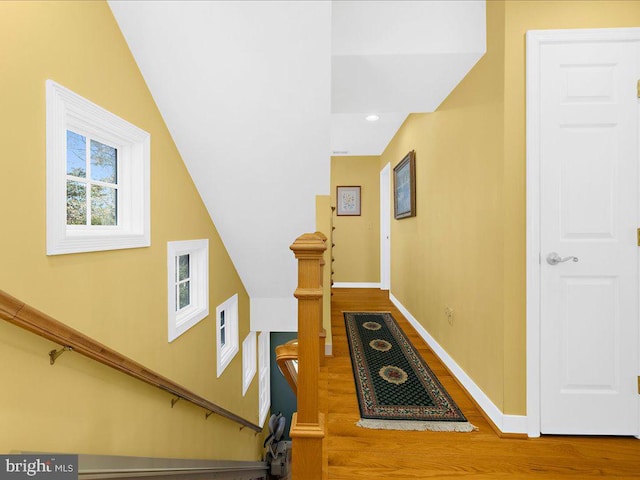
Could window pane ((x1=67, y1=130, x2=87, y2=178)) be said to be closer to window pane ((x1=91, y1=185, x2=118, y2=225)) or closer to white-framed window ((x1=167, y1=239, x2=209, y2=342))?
window pane ((x1=91, y1=185, x2=118, y2=225))

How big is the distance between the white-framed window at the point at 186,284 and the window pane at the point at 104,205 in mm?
448

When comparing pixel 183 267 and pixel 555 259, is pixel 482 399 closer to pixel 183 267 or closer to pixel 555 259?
pixel 555 259

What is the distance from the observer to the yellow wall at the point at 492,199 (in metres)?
1.73

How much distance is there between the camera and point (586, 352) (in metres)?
1.72

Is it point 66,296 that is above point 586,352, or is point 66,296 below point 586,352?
above

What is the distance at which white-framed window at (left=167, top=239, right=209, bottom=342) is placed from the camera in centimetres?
221

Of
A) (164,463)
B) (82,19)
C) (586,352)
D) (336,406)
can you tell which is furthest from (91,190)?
(586,352)

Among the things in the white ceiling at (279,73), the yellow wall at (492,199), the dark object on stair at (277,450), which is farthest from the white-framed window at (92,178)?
the dark object on stair at (277,450)

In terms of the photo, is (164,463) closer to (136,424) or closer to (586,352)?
(136,424)

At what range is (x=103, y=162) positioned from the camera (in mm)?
1720

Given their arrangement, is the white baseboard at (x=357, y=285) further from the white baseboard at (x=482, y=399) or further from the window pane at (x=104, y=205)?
the window pane at (x=104, y=205)

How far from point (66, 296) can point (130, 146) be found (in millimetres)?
935

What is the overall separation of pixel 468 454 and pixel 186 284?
7.43ft

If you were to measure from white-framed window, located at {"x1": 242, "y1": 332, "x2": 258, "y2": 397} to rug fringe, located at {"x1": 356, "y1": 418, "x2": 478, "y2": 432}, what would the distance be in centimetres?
234
